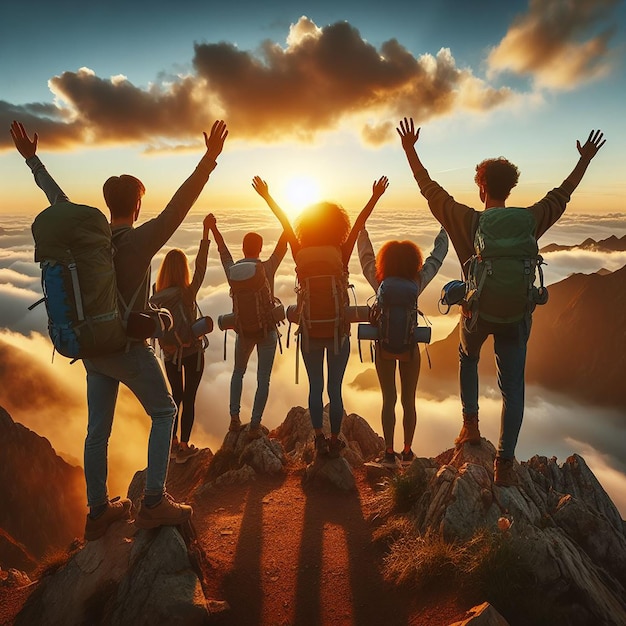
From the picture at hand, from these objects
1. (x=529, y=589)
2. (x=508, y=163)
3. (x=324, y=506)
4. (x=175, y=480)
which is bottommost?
(x=175, y=480)

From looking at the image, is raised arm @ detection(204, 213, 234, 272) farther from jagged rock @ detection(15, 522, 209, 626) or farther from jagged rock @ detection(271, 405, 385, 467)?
jagged rock @ detection(271, 405, 385, 467)

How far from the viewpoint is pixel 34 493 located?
3300 inches

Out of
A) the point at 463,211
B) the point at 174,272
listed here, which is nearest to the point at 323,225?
the point at 463,211

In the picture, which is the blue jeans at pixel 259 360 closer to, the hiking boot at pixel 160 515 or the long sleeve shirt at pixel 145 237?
the hiking boot at pixel 160 515

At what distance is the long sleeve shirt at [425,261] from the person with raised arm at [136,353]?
2.90 m

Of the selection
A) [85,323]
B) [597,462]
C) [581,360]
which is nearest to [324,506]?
[85,323]

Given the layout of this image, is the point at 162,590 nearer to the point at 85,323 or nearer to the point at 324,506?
the point at 85,323

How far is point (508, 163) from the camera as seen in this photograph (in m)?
4.66

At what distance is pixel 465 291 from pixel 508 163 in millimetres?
Result: 1527

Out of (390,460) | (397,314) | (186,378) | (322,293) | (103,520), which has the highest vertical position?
(322,293)

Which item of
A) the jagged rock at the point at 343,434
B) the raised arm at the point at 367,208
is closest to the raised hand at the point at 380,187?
the raised arm at the point at 367,208

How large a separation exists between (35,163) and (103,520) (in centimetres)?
384

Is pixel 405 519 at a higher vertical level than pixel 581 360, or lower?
higher

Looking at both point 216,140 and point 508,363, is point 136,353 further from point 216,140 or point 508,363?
point 508,363
